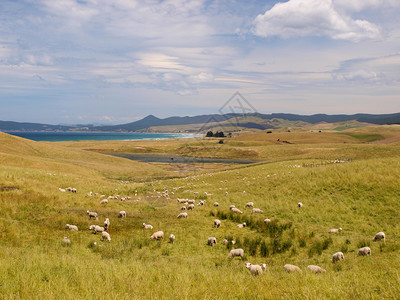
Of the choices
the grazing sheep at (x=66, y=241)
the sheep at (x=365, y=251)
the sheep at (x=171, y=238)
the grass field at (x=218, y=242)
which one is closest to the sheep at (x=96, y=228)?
the grass field at (x=218, y=242)

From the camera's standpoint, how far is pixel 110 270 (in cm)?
835

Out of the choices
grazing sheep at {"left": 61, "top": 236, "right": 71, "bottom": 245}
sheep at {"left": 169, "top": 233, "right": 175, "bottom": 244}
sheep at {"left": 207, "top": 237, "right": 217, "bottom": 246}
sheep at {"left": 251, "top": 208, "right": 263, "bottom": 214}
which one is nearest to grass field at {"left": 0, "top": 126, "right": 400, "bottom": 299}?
grazing sheep at {"left": 61, "top": 236, "right": 71, "bottom": 245}

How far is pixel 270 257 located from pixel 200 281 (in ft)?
19.6

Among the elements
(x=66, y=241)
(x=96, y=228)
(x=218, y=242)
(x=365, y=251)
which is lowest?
(x=218, y=242)

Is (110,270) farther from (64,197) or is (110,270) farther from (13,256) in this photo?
Result: (64,197)

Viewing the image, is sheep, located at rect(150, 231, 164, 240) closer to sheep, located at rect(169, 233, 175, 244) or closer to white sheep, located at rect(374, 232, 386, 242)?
sheep, located at rect(169, 233, 175, 244)

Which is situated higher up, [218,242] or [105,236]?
[105,236]

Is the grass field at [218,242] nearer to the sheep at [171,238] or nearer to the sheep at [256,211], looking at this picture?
the sheep at [171,238]

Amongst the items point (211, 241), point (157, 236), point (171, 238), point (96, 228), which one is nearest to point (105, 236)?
point (96, 228)

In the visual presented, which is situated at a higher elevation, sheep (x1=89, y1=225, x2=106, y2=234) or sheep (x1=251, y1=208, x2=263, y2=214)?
sheep (x1=89, y1=225, x2=106, y2=234)

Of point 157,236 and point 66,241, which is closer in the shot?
point 66,241

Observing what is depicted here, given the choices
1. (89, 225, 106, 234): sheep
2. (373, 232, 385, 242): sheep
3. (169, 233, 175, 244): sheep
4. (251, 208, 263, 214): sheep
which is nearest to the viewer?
(373, 232, 385, 242): sheep

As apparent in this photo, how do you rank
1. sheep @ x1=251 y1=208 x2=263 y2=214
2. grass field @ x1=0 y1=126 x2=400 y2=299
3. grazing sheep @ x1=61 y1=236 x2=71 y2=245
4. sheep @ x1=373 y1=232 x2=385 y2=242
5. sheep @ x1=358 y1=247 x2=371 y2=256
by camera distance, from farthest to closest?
sheep @ x1=251 y1=208 x2=263 y2=214
sheep @ x1=373 y1=232 x2=385 y2=242
grazing sheep @ x1=61 y1=236 x2=71 y2=245
sheep @ x1=358 y1=247 x2=371 y2=256
grass field @ x1=0 y1=126 x2=400 y2=299

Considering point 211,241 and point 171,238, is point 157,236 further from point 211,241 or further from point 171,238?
point 211,241
